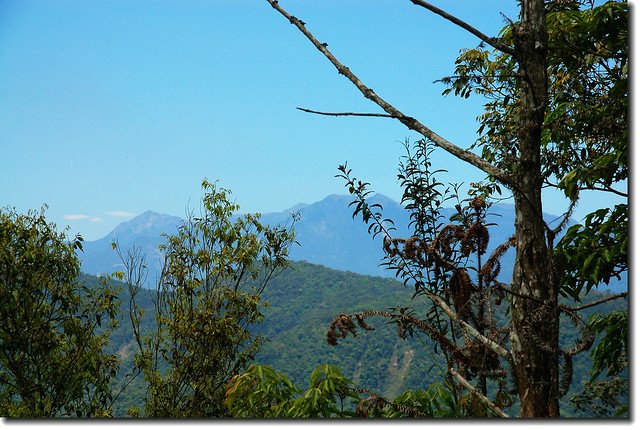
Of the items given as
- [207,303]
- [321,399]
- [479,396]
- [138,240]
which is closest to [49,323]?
[138,240]

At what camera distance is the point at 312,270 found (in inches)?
438

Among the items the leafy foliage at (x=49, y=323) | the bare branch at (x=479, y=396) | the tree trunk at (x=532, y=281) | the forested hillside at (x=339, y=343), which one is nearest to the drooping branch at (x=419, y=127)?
the tree trunk at (x=532, y=281)

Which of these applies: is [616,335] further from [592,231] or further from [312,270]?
[312,270]

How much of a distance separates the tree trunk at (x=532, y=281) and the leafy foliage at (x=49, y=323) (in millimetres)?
2819

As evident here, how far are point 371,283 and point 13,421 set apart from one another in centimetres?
881

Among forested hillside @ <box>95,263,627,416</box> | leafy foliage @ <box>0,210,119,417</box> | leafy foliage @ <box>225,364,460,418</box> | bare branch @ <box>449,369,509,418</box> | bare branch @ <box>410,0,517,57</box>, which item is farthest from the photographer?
leafy foliage @ <box>0,210,119,417</box>

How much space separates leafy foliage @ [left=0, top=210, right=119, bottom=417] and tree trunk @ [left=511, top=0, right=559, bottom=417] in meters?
2.82

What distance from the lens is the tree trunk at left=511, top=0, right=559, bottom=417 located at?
1.97 meters

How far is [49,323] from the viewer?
446 centimetres

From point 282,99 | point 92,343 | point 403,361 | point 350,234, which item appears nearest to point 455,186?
point 282,99

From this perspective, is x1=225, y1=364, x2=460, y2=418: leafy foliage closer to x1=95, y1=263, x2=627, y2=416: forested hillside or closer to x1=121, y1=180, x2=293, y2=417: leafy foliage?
x1=95, y1=263, x2=627, y2=416: forested hillside

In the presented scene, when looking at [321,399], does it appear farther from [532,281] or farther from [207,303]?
[207,303]

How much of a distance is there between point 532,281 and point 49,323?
3382 mm

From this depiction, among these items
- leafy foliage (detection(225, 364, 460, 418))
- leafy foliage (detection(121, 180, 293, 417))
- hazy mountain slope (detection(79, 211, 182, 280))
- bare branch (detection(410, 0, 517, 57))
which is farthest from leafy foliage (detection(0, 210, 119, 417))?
bare branch (detection(410, 0, 517, 57))
